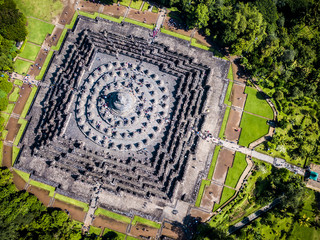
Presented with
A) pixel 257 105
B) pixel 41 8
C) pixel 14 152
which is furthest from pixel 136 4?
pixel 14 152

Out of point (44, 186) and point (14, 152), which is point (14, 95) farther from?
point (44, 186)

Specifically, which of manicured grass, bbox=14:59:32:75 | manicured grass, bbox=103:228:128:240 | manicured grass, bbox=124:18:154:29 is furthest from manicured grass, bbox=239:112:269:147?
manicured grass, bbox=14:59:32:75

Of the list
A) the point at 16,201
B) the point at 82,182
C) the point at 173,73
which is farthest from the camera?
Result: the point at 173,73

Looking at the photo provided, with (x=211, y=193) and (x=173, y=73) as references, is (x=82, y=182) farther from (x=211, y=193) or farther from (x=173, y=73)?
(x=173, y=73)

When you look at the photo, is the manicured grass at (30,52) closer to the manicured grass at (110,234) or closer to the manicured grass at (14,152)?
the manicured grass at (14,152)

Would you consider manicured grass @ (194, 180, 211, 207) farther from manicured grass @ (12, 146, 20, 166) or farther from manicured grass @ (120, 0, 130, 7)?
manicured grass @ (120, 0, 130, 7)

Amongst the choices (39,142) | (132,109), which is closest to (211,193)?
(132,109)
